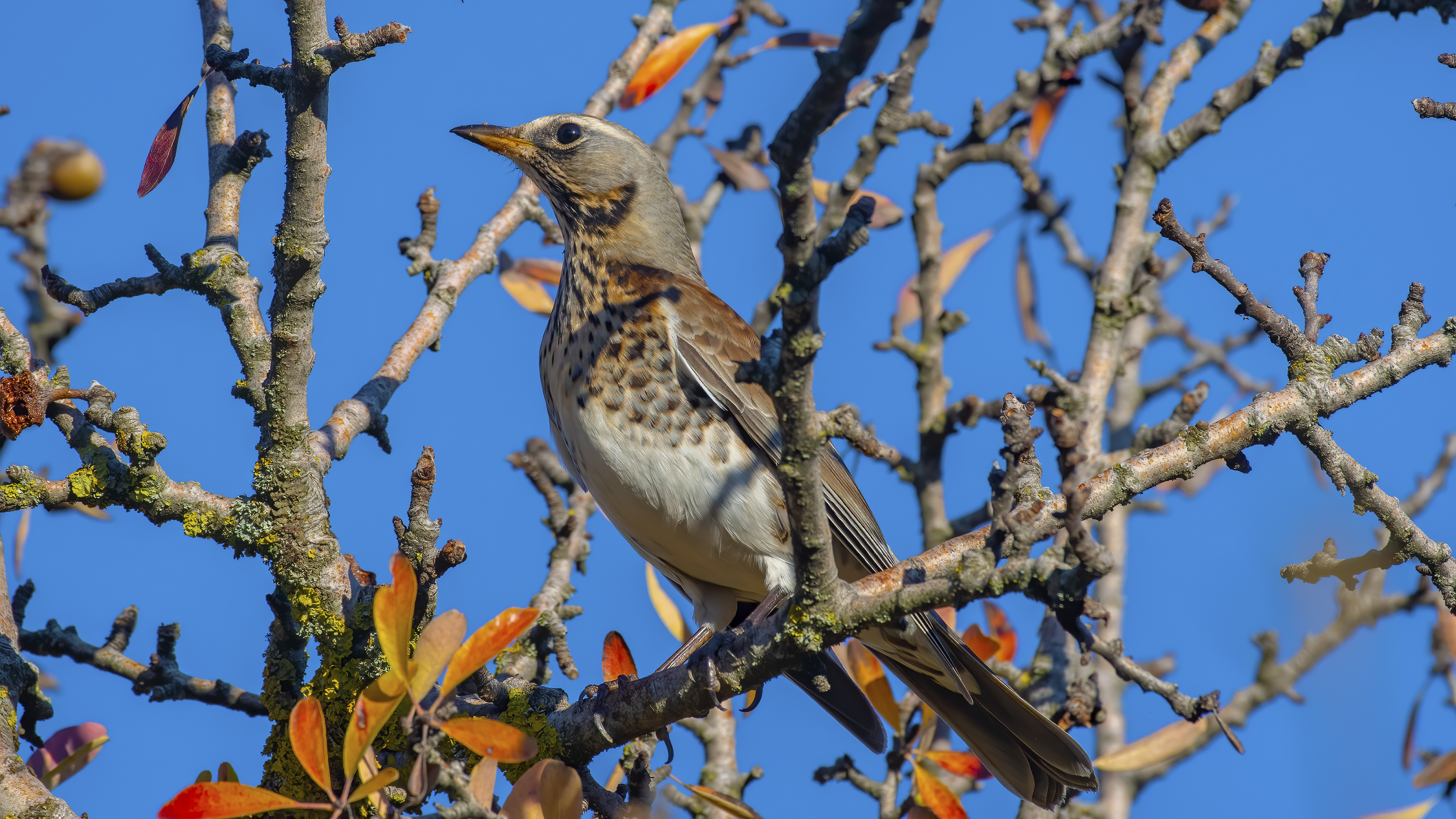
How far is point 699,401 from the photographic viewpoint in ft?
12.7

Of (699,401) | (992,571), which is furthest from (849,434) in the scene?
(699,401)

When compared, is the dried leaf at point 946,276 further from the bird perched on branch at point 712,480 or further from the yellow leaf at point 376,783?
the yellow leaf at point 376,783

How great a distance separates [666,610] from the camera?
14.8 ft

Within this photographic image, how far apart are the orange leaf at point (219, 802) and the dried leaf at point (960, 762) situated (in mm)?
2063

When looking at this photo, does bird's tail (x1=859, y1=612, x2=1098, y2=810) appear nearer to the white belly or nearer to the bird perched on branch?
the bird perched on branch

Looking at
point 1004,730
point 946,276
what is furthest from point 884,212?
point 1004,730

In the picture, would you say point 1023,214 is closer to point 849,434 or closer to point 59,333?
point 849,434

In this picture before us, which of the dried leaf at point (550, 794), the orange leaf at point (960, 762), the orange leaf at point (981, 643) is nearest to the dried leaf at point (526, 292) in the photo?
the orange leaf at point (981, 643)

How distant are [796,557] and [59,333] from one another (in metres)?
3.24

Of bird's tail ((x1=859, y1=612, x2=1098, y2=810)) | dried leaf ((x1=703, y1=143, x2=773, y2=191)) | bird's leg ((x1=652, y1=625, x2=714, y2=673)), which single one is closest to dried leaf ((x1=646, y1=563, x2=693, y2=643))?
bird's leg ((x1=652, y1=625, x2=714, y2=673))

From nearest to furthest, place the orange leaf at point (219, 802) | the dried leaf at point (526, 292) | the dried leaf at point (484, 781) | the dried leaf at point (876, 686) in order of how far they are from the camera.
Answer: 1. the orange leaf at point (219, 802)
2. the dried leaf at point (484, 781)
3. the dried leaf at point (876, 686)
4. the dried leaf at point (526, 292)

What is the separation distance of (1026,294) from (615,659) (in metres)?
3.00

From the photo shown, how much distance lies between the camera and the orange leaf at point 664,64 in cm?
457

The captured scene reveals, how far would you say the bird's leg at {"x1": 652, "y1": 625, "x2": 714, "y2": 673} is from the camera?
4.12 meters
